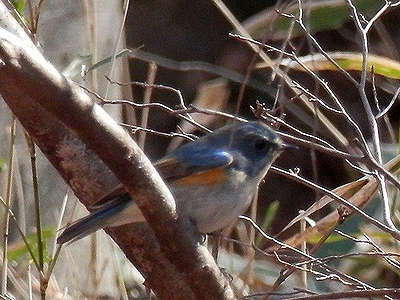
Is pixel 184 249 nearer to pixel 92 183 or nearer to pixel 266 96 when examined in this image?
pixel 92 183

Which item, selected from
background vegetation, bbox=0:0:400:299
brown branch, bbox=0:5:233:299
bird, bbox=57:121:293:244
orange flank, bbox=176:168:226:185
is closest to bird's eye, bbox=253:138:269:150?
bird, bbox=57:121:293:244

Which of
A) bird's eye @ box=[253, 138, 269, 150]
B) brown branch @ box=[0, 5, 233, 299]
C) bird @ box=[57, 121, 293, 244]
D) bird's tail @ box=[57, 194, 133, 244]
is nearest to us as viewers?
brown branch @ box=[0, 5, 233, 299]

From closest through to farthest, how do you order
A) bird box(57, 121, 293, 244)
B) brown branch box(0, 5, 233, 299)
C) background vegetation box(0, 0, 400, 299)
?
brown branch box(0, 5, 233, 299), background vegetation box(0, 0, 400, 299), bird box(57, 121, 293, 244)

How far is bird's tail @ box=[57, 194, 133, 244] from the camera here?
2.64 metres

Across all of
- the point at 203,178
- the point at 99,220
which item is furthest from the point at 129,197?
the point at 203,178

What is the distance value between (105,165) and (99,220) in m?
0.18

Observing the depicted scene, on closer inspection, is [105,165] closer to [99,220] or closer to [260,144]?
[99,220]

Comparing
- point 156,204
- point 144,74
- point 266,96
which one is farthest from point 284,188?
point 156,204

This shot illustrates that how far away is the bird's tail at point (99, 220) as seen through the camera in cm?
264

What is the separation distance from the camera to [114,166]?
2088mm

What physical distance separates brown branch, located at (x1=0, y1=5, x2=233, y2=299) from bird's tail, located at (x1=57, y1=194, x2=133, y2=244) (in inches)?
2.7

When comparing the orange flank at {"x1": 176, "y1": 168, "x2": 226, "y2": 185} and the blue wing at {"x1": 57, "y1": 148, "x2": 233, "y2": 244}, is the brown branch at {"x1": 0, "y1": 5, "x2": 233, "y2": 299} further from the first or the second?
the orange flank at {"x1": 176, "y1": 168, "x2": 226, "y2": 185}

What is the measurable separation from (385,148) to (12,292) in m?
2.03

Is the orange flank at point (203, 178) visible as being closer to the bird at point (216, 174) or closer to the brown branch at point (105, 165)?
the bird at point (216, 174)
